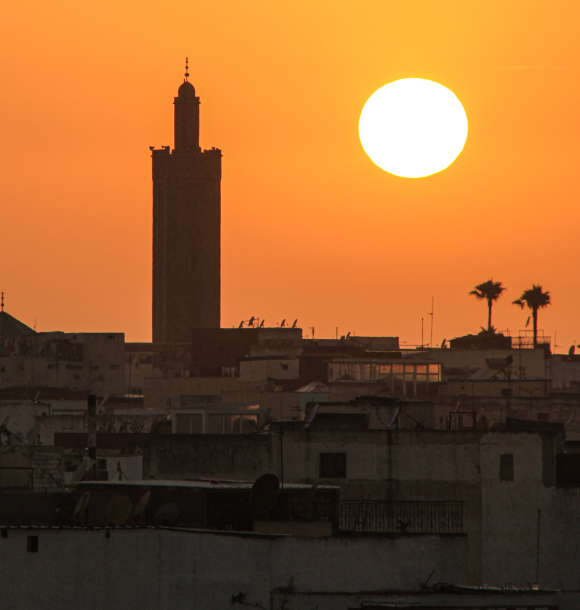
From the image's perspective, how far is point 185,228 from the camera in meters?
166

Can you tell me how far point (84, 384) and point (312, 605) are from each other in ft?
259

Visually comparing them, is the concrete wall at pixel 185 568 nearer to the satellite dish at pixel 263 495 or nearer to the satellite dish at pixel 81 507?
the satellite dish at pixel 263 495

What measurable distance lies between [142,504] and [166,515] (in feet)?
2.46

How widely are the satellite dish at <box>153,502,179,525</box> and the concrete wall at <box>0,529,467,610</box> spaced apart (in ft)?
7.07

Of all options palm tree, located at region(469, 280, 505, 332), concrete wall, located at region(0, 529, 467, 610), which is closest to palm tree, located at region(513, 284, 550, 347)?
palm tree, located at region(469, 280, 505, 332)

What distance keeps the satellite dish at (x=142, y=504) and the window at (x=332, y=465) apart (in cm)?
1017

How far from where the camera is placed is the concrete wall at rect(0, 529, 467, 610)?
26688mm

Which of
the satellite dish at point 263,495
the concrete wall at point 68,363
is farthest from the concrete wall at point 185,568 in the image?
the concrete wall at point 68,363

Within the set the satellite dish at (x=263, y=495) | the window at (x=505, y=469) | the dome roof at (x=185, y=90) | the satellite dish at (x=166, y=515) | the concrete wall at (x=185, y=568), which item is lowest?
the concrete wall at (x=185, y=568)

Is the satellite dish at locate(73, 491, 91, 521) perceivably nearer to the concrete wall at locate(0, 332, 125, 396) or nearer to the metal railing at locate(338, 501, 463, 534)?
A: the metal railing at locate(338, 501, 463, 534)

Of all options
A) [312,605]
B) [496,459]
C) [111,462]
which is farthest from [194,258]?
[312,605]

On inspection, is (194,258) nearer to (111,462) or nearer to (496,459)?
(111,462)

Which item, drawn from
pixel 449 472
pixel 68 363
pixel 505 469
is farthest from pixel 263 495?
pixel 68 363

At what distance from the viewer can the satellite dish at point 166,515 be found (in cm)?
2961
